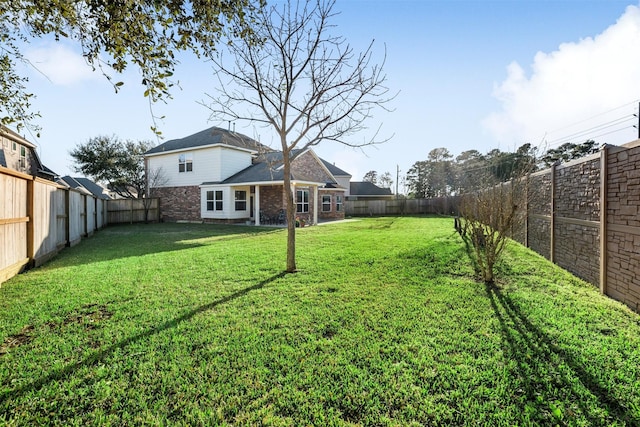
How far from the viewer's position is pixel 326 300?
4.81m

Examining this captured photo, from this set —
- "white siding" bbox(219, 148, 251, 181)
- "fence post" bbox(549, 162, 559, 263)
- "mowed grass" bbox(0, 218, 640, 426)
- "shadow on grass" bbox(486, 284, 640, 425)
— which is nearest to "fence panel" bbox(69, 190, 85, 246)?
"mowed grass" bbox(0, 218, 640, 426)

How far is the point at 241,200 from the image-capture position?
20.5m

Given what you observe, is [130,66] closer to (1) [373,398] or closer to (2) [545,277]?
(1) [373,398]

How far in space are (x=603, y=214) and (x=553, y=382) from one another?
12.4ft

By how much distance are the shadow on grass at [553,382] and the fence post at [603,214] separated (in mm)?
2474

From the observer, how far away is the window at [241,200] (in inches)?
798

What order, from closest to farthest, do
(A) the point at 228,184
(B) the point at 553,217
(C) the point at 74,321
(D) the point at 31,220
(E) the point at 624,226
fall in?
(C) the point at 74,321 → (E) the point at 624,226 → (D) the point at 31,220 → (B) the point at 553,217 → (A) the point at 228,184

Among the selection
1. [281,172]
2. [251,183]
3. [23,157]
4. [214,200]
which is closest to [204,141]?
[214,200]

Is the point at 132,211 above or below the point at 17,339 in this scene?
above

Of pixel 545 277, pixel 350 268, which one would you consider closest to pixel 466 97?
pixel 545 277

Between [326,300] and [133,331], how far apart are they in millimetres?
2605

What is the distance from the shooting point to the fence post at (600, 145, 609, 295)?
495 centimetres

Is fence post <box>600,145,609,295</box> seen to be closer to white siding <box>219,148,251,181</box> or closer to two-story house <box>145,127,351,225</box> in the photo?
two-story house <box>145,127,351,225</box>

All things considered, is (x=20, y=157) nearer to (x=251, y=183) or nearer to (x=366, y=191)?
(x=251, y=183)
